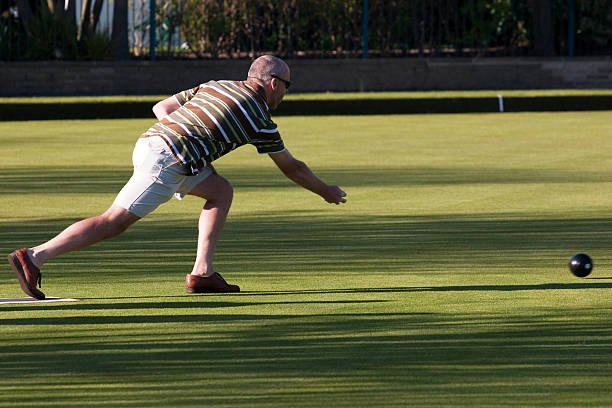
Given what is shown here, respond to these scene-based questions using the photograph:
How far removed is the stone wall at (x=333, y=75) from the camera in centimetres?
2450

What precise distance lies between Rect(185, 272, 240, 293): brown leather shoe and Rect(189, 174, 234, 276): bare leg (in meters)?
0.03

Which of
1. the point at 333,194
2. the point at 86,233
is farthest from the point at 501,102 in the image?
the point at 86,233

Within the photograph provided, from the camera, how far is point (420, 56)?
26.9 meters

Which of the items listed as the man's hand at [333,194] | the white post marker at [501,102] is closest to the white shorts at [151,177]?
the man's hand at [333,194]

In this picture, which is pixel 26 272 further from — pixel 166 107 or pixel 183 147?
pixel 166 107

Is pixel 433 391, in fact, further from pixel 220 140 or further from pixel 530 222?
pixel 530 222

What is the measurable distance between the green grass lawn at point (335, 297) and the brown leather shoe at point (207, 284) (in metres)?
0.06

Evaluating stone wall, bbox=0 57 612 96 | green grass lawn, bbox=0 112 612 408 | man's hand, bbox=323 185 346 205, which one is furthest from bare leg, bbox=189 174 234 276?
stone wall, bbox=0 57 612 96

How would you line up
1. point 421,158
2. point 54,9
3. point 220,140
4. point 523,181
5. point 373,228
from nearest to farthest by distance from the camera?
1. point 220,140
2. point 373,228
3. point 523,181
4. point 421,158
5. point 54,9

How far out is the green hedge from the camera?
67.9 feet

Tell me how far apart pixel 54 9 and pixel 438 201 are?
16.0 meters

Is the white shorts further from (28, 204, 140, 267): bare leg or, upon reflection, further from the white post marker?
the white post marker

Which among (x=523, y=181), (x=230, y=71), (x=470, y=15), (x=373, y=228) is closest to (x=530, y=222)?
(x=373, y=228)

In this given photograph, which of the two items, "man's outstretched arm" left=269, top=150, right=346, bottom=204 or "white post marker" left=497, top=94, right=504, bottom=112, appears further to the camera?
"white post marker" left=497, top=94, right=504, bottom=112
